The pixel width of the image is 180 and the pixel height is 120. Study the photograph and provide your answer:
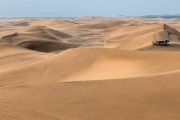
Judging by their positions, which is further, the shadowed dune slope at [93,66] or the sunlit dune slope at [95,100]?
the shadowed dune slope at [93,66]

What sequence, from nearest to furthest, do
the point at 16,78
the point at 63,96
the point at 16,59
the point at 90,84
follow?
the point at 63,96 < the point at 90,84 < the point at 16,78 < the point at 16,59

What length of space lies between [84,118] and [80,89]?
970mm

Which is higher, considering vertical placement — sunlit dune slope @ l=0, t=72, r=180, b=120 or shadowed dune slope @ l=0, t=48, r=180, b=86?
sunlit dune slope @ l=0, t=72, r=180, b=120

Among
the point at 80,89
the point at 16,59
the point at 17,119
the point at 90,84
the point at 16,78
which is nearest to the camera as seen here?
the point at 17,119

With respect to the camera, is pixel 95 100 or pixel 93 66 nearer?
pixel 95 100

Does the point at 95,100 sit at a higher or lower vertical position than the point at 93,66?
higher

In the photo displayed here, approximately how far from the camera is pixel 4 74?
22.1ft

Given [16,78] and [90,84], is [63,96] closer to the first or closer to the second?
[90,84]

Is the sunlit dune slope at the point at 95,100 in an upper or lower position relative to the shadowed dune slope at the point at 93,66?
upper

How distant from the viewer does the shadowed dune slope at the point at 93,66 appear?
Answer: 587cm

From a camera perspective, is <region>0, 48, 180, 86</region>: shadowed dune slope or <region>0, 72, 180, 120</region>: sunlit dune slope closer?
<region>0, 72, 180, 120</region>: sunlit dune slope

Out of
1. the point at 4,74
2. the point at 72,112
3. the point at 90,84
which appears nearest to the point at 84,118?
the point at 72,112

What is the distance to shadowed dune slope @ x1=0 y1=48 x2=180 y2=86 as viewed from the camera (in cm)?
587

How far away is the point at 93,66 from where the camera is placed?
23.2 feet
